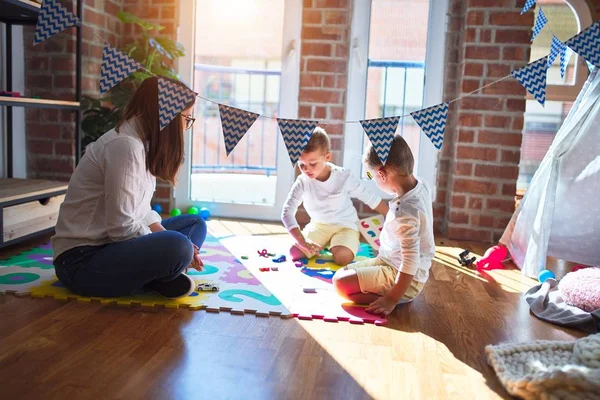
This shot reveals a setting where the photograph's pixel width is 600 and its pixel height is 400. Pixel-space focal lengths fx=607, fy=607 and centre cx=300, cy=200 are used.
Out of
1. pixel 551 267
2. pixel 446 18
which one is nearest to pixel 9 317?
pixel 551 267

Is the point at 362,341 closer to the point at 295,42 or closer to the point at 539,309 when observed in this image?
the point at 539,309

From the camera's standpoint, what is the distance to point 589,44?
2.29m

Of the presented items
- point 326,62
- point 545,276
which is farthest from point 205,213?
point 545,276

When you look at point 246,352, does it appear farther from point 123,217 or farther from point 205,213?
point 205,213

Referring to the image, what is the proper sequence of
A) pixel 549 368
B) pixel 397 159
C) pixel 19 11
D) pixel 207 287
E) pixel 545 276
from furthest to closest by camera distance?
1. pixel 19 11
2. pixel 545 276
3. pixel 207 287
4. pixel 397 159
5. pixel 549 368

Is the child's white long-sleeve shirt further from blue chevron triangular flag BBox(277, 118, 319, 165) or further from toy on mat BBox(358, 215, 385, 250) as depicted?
blue chevron triangular flag BBox(277, 118, 319, 165)

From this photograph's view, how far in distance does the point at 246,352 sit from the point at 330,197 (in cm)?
147

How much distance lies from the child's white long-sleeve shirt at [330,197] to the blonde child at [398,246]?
0.74 m

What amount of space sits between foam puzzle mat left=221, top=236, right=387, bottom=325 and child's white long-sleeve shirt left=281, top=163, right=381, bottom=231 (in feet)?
0.63

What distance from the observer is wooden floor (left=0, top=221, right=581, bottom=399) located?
1.50 m

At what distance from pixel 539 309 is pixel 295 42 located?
2347mm

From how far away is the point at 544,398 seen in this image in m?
1.46

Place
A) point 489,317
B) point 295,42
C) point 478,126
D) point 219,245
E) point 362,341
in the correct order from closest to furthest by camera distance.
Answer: point 362,341, point 489,317, point 219,245, point 478,126, point 295,42

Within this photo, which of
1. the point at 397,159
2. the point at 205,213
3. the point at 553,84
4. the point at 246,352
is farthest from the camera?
the point at 205,213
